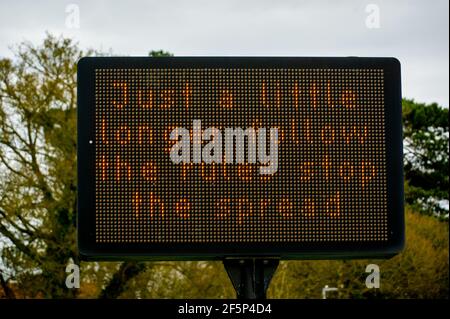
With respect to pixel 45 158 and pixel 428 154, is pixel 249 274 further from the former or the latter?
pixel 428 154

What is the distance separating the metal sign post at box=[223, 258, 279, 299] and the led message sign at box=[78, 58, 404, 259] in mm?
311

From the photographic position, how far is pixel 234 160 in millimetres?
5262

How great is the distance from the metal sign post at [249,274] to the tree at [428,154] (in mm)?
42576

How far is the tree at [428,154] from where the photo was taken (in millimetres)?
47938

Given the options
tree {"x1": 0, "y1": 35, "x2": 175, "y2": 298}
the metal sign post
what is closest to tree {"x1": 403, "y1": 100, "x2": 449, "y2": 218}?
tree {"x1": 0, "y1": 35, "x2": 175, "y2": 298}

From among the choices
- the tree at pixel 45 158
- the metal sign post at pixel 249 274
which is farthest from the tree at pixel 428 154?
the metal sign post at pixel 249 274

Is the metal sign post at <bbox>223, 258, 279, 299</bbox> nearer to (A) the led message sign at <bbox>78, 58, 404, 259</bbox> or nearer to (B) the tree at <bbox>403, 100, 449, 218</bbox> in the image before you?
(A) the led message sign at <bbox>78, 58, 404, 259</bbox>

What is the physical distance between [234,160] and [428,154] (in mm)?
46349

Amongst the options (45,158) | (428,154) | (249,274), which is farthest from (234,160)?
(428,154)

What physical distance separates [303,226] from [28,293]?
69.6 ft

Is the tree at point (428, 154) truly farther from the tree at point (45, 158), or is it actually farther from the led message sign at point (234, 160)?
the led message sign at point (234, 160)

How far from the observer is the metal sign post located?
547cm

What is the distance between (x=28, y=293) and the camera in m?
25.3

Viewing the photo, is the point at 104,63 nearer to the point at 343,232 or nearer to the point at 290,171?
the point at 290,171
